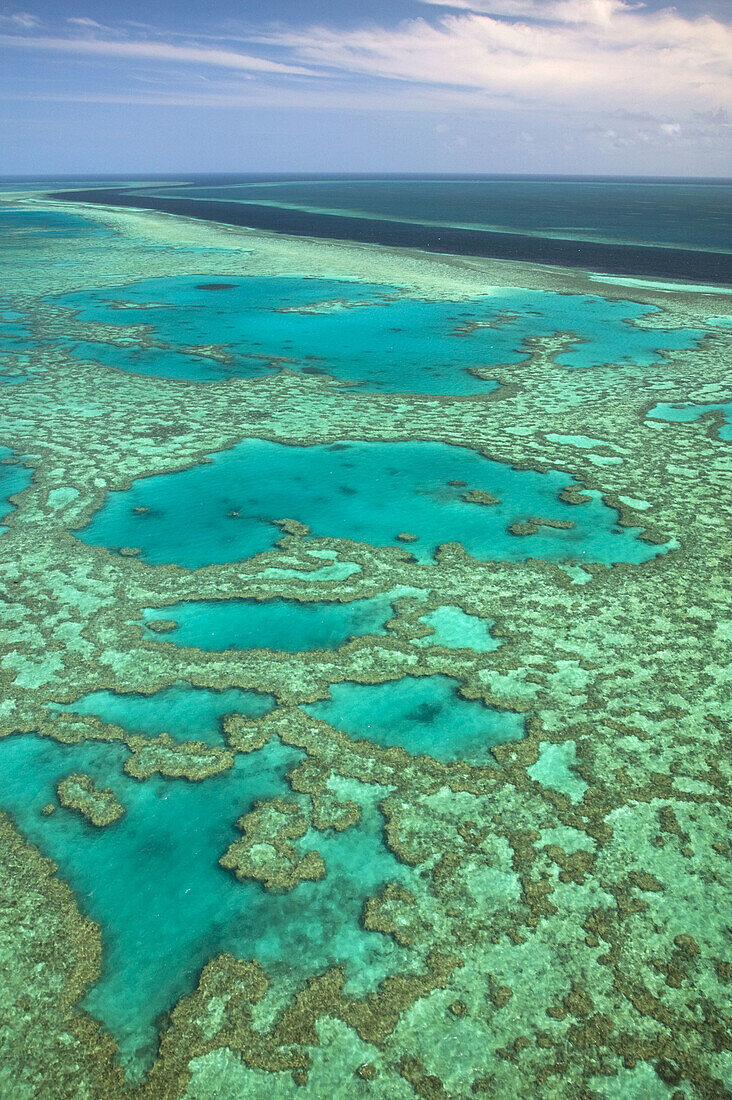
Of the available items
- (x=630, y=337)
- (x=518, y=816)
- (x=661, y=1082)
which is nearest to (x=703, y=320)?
(x=630, y=337)

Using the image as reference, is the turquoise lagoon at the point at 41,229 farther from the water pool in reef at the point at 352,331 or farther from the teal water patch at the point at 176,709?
the teal water patch at the point at 176,709

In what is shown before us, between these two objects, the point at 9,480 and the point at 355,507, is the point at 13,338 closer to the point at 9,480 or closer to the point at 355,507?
the point at 9,480

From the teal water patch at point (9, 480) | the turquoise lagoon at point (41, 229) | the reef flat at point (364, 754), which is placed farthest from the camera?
the turquoise lagoon at point (41, 229)

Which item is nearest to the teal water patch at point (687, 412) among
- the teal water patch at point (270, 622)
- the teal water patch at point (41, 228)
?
the teal water patch at point (270, 622)

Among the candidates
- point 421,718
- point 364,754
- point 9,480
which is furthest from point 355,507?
point 9,480

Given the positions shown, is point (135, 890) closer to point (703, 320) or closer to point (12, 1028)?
point (12, 1028)

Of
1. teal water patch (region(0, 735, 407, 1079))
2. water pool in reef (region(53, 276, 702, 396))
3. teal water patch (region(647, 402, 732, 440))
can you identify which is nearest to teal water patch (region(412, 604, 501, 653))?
teal water patch (region(0, 735, 407, 1079))
